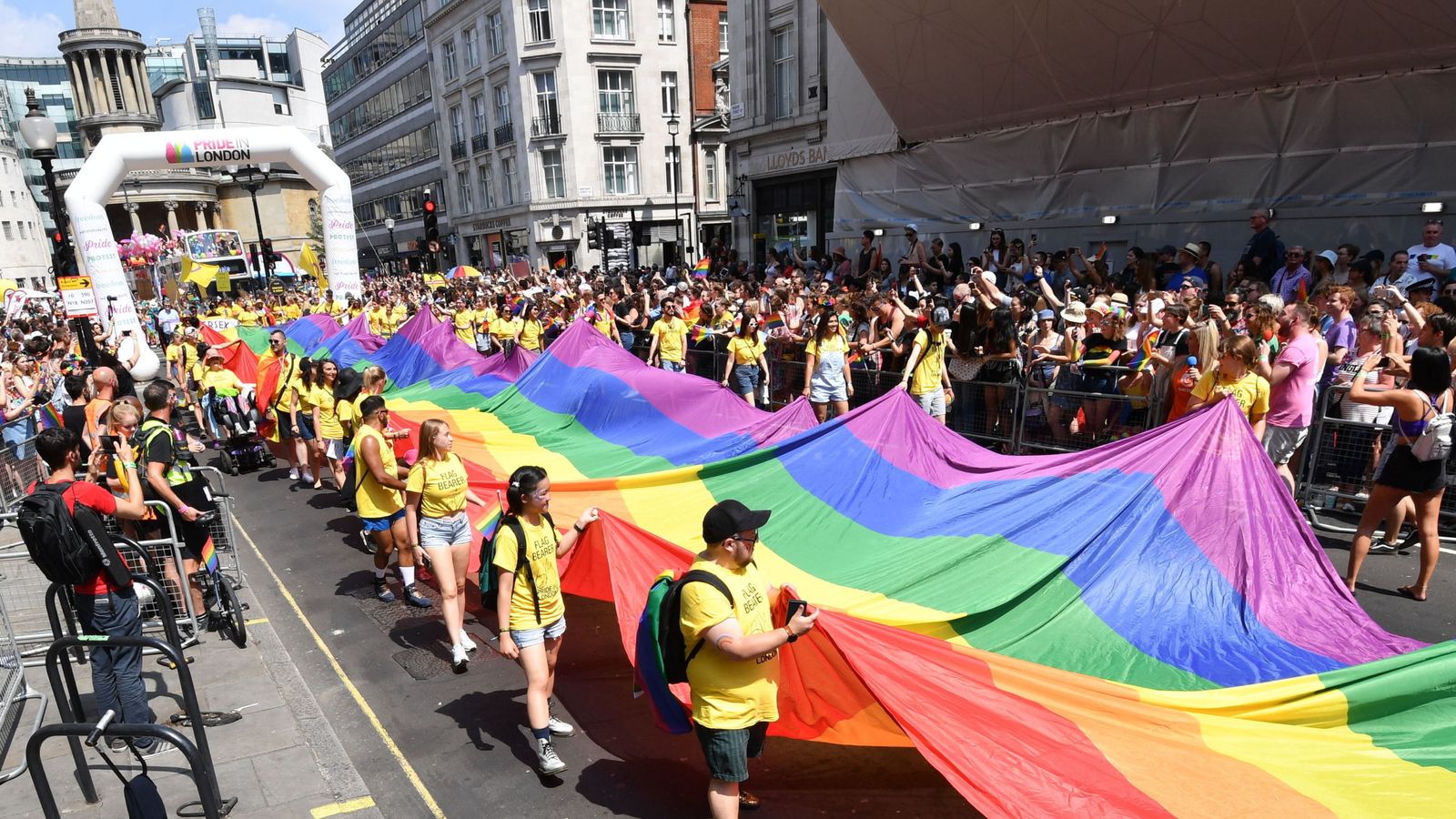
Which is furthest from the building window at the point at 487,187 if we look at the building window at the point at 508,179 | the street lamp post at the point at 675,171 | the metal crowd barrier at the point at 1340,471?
the metal crowd barrier at the point at 1340,471

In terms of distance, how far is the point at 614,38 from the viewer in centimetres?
4488

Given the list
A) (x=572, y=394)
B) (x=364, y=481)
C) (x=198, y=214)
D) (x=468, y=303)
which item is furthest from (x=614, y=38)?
(x=198, y=214)

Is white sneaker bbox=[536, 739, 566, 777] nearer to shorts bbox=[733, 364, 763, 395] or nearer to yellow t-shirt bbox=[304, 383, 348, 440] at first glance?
yellow t-shirt bbox=[304, 383, 348, 440]

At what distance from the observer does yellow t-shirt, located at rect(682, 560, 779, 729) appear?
12.5 feet

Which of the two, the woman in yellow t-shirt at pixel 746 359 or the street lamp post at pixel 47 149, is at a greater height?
the street lamp post at pixel 47 149

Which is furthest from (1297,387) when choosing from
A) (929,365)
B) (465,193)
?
(465,193)

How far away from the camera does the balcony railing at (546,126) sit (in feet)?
148

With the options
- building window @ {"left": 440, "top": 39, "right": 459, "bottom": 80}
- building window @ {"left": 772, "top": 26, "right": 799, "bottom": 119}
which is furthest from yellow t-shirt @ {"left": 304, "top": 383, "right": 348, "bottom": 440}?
building window @ {"left": 440, "top": 39, "right": 459, "bottom": 80}

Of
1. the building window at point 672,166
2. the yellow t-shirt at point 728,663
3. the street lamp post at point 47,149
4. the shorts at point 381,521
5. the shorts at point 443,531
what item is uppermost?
the building window at point 672,166

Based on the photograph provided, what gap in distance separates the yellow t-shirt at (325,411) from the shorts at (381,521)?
334 cm

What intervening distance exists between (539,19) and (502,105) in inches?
219

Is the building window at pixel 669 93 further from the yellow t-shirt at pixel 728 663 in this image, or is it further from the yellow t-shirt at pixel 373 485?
the yellow t-shirt at pixel 728 663

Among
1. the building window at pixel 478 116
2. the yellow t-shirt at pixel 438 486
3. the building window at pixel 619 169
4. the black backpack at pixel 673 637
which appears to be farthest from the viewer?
the building window at pixel 478 116

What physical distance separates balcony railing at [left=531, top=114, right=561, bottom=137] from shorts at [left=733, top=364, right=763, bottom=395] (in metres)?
36.6
